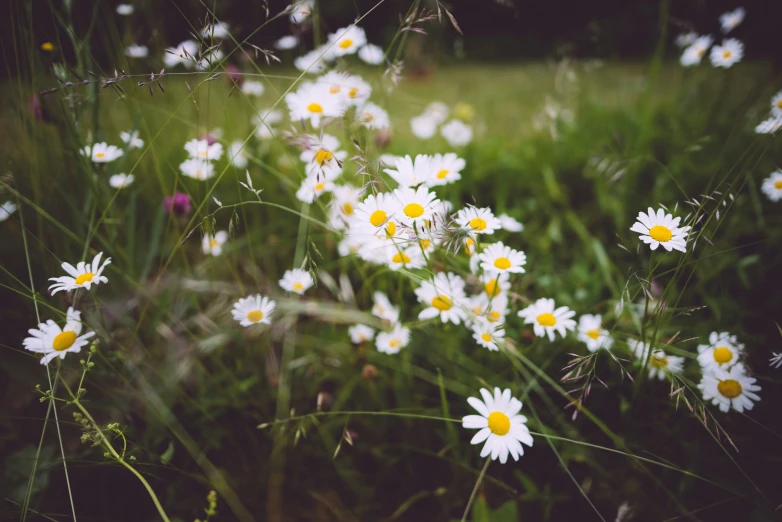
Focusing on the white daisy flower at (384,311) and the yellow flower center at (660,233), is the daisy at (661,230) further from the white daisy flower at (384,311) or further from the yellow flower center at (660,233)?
the white daisy flower at (384,311)

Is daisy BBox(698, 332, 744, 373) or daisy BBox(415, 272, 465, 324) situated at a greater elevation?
daisy BBox(415, 272, 465, 324)

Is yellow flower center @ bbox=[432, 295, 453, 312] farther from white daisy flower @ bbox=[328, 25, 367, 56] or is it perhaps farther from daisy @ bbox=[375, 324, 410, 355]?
white daisy flower @ bbox=[328, 25, 367, 56]

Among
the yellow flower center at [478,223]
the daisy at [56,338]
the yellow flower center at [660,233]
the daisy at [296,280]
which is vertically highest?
Answer: the yellow flower center at [478,223]

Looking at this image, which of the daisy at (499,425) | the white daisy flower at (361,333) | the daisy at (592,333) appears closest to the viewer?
the daisy at (499,425)

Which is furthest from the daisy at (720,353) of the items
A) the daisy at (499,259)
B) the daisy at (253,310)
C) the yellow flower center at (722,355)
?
the daisy at (253,310)

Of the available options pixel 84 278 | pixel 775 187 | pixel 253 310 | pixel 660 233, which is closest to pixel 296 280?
pixel 253 310

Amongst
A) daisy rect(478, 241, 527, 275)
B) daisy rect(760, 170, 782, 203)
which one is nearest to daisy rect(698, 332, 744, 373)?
daisy rect(478, 241, 527, 275)

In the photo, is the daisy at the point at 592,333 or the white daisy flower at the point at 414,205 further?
the daisy at the point at 592,333
